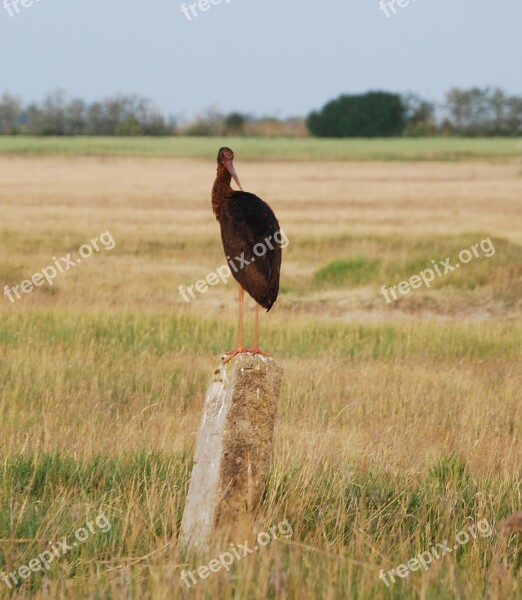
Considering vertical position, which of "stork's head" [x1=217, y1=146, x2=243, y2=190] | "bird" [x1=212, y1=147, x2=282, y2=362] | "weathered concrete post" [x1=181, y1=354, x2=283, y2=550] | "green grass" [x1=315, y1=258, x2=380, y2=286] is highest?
"stork's head" [x1=217, y1=146, x2=243, y2=190]

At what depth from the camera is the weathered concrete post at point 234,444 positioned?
521 centimetres

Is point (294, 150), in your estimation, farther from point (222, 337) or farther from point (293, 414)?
point (293, 414)

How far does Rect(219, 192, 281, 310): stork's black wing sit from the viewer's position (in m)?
→ 5.36

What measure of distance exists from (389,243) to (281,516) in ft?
67.9

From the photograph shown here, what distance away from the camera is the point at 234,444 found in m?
5.23

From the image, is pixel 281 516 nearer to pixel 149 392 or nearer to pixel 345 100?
pixel 149 392

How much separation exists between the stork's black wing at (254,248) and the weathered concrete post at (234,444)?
36 centimetres

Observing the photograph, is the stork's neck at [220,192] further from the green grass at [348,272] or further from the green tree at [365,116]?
the green tree at [365,116]

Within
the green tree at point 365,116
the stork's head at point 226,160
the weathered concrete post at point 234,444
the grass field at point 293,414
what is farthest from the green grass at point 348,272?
the green tree at point 365,116

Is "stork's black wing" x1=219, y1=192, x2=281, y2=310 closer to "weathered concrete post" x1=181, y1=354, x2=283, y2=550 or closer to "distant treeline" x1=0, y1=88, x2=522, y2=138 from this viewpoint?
"weathered concrete post" x1=181, y1=354, x2=283, y2=550

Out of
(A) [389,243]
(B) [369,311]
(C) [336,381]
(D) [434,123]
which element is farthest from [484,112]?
(C) [336,381]

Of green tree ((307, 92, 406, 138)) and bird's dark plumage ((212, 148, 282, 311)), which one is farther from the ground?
green tree ((307, 92, 406, 138))

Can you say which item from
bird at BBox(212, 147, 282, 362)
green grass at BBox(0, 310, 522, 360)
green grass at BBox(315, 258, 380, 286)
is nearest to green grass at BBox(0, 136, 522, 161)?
green grass at BBox(315, 258, 380, 286)

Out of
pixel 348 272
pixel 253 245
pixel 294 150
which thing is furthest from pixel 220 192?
pixel 294 150
